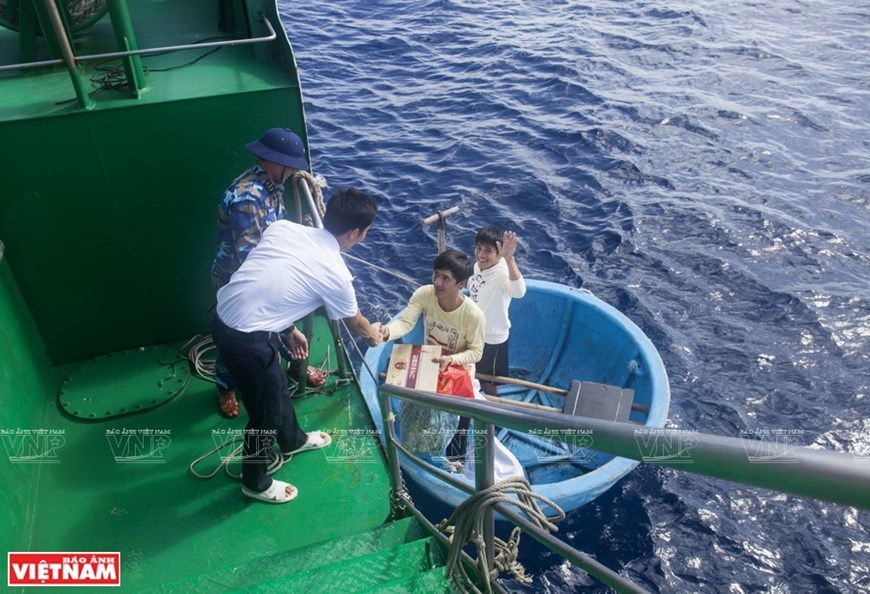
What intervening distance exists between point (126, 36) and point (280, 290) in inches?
97.3

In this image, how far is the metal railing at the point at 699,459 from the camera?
1.17 m

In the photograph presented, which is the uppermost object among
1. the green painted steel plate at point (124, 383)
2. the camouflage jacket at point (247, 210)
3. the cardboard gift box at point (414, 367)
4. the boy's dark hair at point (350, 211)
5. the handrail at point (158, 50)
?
the handrail at point (158, 50)

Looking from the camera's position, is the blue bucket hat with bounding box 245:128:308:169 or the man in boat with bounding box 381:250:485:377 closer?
the blue bucket hat with bounding box 245:128:308:169

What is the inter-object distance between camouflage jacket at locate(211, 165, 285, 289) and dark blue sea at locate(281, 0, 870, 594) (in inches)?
148

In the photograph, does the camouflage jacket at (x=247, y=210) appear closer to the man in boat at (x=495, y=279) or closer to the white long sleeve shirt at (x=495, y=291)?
the man in boat at (x=495, y=279)

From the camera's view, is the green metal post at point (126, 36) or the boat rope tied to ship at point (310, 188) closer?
the green metal post at point (126, 36)

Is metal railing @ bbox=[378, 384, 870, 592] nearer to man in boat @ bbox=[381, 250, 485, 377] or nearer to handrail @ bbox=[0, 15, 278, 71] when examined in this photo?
man in boat @ bbox=[381, 250, 485, 377]

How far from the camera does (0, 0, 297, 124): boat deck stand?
4855 mm

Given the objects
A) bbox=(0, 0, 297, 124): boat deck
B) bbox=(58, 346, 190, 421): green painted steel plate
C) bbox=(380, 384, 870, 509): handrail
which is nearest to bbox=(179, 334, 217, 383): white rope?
bbox=(58, 346, 190, 421): green painted steel plate

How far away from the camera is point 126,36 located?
15.3 feet

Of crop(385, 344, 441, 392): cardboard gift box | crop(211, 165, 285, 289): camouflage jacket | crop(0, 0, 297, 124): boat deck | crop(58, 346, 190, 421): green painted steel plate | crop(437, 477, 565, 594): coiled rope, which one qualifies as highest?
crop(0, 0, 297, 124): boat deck

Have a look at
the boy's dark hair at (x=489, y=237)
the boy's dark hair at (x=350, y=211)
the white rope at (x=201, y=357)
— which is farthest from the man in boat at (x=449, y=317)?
the white rope at (x=201, y=357)

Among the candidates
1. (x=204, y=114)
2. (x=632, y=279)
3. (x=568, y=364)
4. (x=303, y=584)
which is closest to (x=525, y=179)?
(x=632, y=279)

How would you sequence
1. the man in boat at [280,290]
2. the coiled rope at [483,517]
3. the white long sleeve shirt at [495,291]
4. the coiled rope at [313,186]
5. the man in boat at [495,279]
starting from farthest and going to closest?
the white long sleeve shirt at [495,291] < the man in boat at [495,279] < the coiled rope at [313,186] < the man in boat at [280,290] < the coiled rope at [483,517]
